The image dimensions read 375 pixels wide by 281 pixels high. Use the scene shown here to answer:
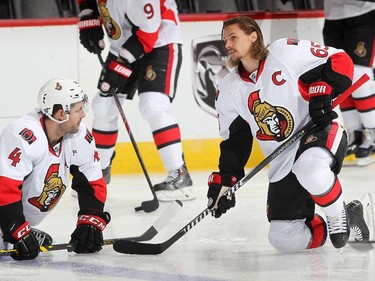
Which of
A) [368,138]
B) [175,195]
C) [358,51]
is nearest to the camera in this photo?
[175,195]

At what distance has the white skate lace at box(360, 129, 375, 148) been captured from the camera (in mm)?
5457

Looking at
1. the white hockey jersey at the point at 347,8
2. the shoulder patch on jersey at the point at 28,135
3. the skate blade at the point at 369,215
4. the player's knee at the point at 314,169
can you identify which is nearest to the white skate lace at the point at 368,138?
the white hockey jersey at the point at 347,8

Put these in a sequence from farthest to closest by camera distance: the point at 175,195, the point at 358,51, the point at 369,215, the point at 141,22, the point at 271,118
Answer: the point at 358,51 < the point at 175,195 < the point at 141,22 < the point at 369,215 < the point at 271,118

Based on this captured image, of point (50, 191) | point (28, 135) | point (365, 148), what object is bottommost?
point (365, 148)

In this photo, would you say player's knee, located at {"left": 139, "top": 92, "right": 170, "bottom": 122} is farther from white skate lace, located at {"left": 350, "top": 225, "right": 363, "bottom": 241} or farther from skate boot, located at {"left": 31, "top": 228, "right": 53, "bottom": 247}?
white skate lace, located at {"left": 350, "top": 225, "right": 363, "bottom": 241}

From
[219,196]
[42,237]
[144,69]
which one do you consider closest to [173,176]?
[144,69]

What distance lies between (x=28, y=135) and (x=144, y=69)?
4.61 ft

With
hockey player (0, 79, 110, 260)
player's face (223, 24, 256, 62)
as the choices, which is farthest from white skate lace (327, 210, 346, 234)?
hockey player (0, 79, 110, 260)

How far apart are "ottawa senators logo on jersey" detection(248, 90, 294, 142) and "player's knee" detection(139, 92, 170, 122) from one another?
116cm

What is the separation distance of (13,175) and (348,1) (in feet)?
8.71

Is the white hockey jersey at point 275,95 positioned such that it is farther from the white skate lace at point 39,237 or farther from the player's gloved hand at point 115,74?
the player's gloved hand at point 115,74

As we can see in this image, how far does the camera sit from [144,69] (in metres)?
4.62

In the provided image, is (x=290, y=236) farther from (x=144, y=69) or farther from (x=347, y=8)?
(x=347, y=8)

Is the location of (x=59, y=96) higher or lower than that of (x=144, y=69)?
higher
